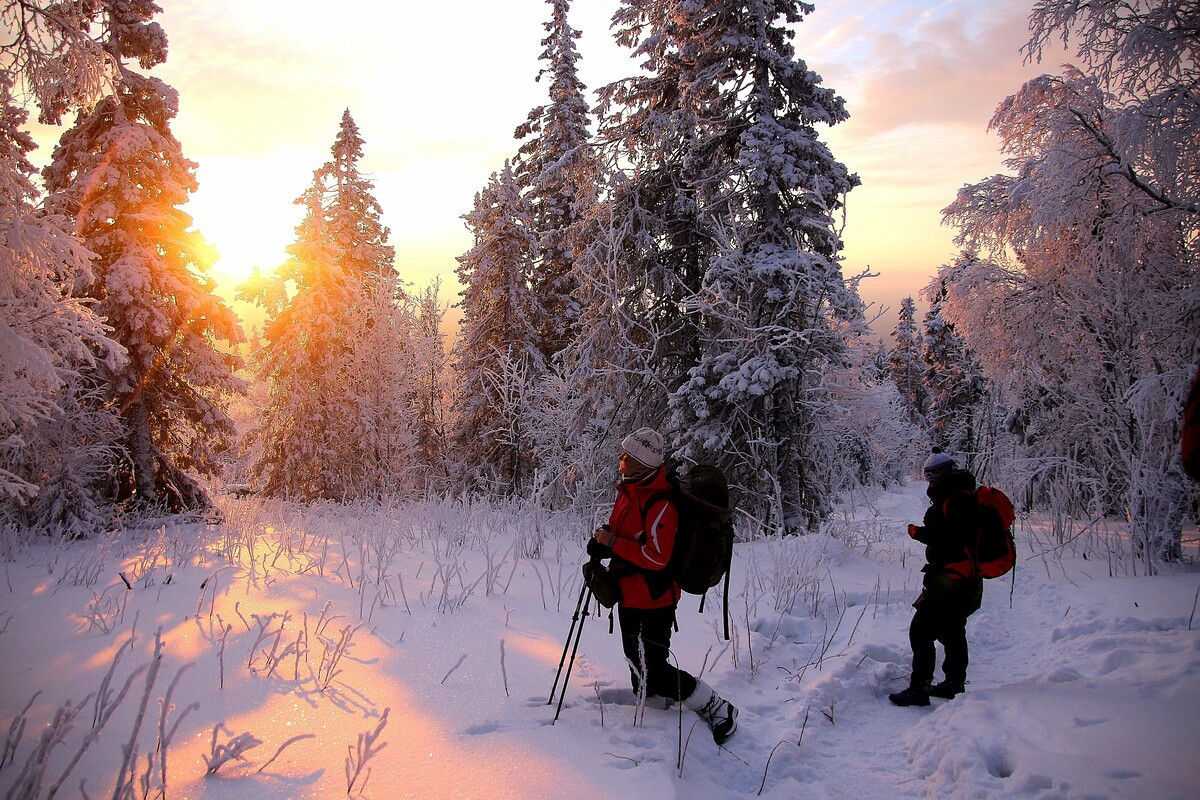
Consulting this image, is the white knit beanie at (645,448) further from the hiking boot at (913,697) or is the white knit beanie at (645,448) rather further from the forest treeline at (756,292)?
the forest treeline at (756,292)

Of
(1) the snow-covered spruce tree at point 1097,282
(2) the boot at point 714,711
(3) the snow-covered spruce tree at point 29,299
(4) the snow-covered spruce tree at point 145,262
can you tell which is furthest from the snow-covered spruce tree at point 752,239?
(4) the snow-covered spruce tree at point 145,262

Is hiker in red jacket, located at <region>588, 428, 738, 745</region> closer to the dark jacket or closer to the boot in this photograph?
the boot

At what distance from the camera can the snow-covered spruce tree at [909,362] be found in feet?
151

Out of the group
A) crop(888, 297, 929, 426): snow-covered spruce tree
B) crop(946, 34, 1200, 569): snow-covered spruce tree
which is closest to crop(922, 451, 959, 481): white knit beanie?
crop(946, 34, 1200, 569): snow-covered spruce tree

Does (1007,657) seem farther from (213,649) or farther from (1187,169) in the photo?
(1187,169)

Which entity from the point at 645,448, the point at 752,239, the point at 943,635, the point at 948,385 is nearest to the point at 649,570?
the point at 645,448

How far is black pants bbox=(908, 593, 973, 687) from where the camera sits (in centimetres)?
478

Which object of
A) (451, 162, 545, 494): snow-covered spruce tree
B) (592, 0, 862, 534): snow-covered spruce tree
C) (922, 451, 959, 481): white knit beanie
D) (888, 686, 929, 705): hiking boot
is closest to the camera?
(888, 686, 929, 705): hiking boot

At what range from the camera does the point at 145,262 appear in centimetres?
1220

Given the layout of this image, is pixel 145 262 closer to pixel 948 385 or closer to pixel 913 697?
pixel 913 697

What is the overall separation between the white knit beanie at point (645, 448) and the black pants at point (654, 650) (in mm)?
1049

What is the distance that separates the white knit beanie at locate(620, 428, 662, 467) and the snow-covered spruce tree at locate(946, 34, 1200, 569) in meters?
8.95

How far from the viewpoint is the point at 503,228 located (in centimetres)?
1920

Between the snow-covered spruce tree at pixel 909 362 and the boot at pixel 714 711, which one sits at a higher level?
the snow-covered spruce tree at pixel 909 362
